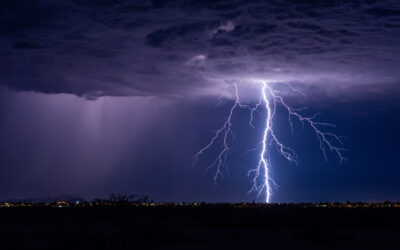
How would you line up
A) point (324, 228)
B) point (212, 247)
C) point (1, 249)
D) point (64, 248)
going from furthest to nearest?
point (324, 228), point (212, 247), point (64, 248), point (1, 249)

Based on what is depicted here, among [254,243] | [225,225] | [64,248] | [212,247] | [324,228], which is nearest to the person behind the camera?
[64,248]

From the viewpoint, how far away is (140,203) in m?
26.9

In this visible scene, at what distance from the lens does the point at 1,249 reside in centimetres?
1256

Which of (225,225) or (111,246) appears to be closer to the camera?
(111,246)

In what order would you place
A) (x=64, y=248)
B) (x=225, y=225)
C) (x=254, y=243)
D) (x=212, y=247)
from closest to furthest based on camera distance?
(x=64, y=248), (x=212, y=247), (x=254, y=243), (x=225, y=225)

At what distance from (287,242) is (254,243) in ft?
3.94

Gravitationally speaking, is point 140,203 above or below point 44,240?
above

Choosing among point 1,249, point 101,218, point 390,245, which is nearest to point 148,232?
point 1,249

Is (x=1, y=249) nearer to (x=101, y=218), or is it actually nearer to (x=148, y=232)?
(x=148, y=232)

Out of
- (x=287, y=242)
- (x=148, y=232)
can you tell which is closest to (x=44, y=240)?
(x=148, y=232)

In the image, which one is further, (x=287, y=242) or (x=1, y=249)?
(x=287, y=242)

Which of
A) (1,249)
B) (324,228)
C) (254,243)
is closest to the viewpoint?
(1,249)

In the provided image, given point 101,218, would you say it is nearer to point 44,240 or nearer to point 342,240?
point 44,240

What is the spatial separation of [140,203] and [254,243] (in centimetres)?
1095
